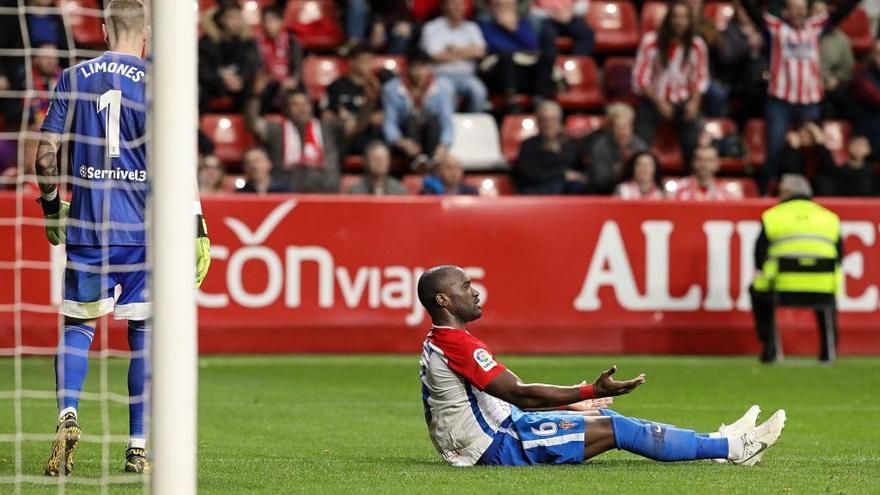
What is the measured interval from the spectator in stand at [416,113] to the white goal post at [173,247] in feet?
37.0

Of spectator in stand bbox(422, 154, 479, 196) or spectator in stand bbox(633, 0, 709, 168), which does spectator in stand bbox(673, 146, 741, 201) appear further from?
spectator in stand bbox(422, 154, 479, 196)

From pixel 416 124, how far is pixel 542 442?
976cm

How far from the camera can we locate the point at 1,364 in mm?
13445

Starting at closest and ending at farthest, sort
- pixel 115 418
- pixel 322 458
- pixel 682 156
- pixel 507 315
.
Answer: pixel 322 458 → pixel 115 418 → pixel 507 315 → pixel 682 156

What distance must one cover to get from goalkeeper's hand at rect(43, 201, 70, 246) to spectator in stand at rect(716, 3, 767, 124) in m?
12.0

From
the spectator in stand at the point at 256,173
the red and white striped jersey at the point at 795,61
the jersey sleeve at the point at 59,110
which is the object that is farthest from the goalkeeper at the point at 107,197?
the red and white striped jersey at the point at 795,61

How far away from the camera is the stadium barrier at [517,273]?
14195 mm

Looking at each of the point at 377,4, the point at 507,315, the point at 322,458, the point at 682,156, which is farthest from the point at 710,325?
the point at 322,458

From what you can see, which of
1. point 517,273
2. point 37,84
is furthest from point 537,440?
point 37,84

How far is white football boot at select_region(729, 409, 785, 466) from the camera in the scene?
727 centimetres

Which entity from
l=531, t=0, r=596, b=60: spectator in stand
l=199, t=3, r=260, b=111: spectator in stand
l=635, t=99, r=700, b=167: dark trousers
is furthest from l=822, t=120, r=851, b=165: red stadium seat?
l=199, t=3, r=260, b=111: spectator in stand

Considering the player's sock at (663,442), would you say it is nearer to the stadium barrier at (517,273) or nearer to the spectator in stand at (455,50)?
the stadium barrier at (517,273)

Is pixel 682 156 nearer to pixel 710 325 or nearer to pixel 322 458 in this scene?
pixel 710 325

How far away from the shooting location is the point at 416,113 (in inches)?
661
